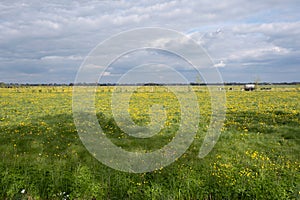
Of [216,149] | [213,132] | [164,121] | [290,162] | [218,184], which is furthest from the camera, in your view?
[164,121]

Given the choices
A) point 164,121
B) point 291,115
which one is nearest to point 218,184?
point 164,121

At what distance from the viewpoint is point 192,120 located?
56.9ft

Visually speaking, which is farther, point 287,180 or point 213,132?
point 213,132

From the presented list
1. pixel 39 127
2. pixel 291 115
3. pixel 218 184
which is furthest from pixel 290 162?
pixel 39 127

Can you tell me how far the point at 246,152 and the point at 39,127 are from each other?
9849 millimetres

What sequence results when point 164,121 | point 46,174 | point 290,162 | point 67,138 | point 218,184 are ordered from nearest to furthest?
point 218,184 < point 46,174 < point 290,162 < point 67,138 < point 164,121

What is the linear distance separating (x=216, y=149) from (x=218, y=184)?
4.04m

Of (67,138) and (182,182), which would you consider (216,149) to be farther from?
(67,138)

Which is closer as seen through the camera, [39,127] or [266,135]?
[266,135]

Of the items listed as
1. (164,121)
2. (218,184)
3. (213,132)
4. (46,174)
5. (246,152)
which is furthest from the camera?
(164,121)

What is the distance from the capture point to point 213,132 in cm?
1396

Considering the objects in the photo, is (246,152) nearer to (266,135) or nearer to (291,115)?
(266,135)

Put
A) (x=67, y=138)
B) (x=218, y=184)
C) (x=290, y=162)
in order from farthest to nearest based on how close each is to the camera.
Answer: (x=67, y=138)
(x=290, y=162)
(x=218, y=184)

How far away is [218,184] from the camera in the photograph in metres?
7.19
